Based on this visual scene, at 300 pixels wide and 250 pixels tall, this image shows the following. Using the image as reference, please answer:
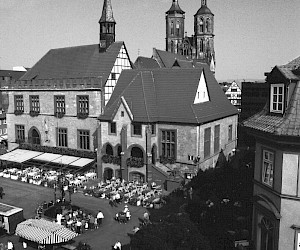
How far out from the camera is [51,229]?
2439 centimetres

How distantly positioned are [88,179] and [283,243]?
104 ft

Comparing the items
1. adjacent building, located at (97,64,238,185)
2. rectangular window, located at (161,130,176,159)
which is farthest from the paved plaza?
rectangular window, located at (161,130,176,159)

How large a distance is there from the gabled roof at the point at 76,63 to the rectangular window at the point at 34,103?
349 centimetres

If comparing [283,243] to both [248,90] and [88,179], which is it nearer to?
[88,179]

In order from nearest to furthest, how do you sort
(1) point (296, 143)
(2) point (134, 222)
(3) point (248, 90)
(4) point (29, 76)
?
(1) point (296, 143), (2) point (134, 222), (4) point (29, 76), (3) point (248, 90)

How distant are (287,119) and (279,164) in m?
1.95

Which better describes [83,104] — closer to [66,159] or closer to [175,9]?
[66,159]

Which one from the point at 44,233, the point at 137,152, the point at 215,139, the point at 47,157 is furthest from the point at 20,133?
the point at 44,233

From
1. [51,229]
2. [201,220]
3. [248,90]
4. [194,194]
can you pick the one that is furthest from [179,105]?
[248,90]

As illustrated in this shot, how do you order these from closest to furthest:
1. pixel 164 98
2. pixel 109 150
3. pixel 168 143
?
1. pixel 168 143
2. pixel 164 98
3. pixel 109 150

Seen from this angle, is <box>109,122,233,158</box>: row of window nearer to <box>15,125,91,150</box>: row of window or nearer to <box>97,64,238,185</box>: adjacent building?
<box>97,64,238,185</box>: adjacent building

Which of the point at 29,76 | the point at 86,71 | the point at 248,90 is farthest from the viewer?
the point at 248,90

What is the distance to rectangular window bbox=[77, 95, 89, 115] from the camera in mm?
46812

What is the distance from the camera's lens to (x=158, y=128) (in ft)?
135
